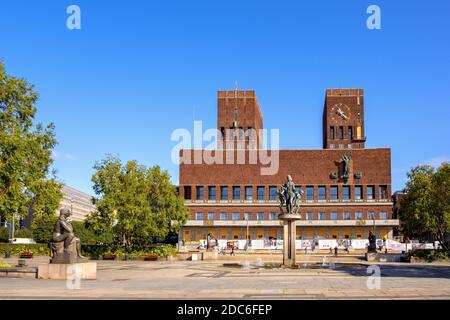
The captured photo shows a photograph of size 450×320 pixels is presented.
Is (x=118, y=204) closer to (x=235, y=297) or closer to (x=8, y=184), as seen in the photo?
(x=8, y=184)

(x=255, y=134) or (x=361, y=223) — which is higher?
(x=255, y=134)

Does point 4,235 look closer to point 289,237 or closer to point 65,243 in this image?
point 289,237

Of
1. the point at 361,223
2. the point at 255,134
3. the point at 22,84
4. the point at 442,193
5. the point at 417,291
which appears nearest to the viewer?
the point at 417,291

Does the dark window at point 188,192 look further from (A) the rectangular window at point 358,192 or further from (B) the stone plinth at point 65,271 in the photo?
(B) the stone plinth at point 65,271

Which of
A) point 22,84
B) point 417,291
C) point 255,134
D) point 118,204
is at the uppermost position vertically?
point 255,134

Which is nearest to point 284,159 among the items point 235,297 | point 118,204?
point 118,204

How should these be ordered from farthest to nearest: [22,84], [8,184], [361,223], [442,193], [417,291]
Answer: [361,223]
[442,193]
[22,84]
[8,184]
[417,291]

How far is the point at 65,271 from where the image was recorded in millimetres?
26781

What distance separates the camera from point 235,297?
59.8 feet

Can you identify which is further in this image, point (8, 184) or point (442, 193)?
point (442, 193)

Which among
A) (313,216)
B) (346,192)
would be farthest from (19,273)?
(346,192)

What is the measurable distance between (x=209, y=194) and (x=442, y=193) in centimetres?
6039

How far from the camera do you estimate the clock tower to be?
127125 mm

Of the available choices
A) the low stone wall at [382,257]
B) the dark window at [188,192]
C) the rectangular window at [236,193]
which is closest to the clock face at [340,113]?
the rectangular window at [236,193]
